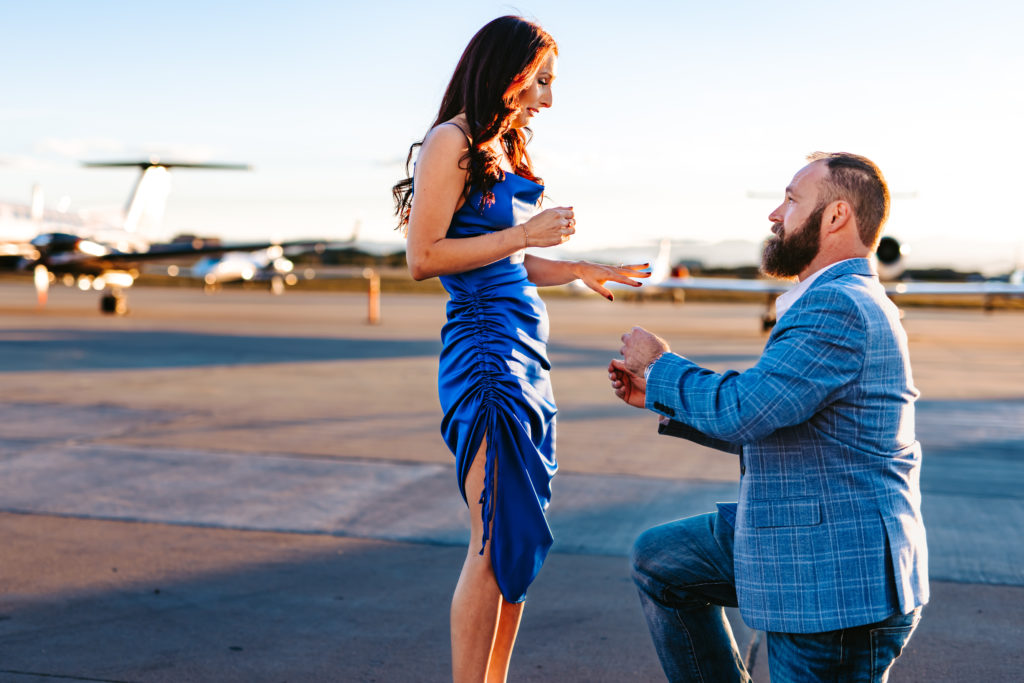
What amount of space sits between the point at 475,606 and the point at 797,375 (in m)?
0.98

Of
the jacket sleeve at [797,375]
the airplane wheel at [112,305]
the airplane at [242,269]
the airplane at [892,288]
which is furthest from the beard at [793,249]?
the airplane at [242,269]

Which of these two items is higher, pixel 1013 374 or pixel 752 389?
pixel 752 389

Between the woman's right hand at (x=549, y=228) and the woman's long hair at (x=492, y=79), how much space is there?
5.3 inches

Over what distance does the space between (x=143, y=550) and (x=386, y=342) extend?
Result: 12.3 metres

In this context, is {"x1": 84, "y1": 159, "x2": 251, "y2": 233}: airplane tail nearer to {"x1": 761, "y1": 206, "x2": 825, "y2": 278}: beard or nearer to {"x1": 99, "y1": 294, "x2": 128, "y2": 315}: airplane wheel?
{"x1": 99, "y1": 294, "x2": 128, "y2": 315}: airplane wheel

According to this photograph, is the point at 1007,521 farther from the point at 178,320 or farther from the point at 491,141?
the point at 178,320

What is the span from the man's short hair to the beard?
49mm

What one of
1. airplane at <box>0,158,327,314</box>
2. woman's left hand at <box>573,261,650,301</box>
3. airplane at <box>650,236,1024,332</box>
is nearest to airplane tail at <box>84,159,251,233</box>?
airplane at <box>0,158,327,314</box>

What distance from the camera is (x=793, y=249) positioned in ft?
6.47

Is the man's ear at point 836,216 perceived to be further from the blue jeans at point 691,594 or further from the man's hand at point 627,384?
the blue jeans at point 691,594

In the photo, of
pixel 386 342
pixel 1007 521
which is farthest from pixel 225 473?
pixel 386 342

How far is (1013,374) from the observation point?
41.5ft

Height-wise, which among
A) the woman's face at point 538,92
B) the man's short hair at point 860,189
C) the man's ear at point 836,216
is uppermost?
the woman's face at point 538,92

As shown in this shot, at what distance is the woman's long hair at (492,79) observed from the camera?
2.17 meters
